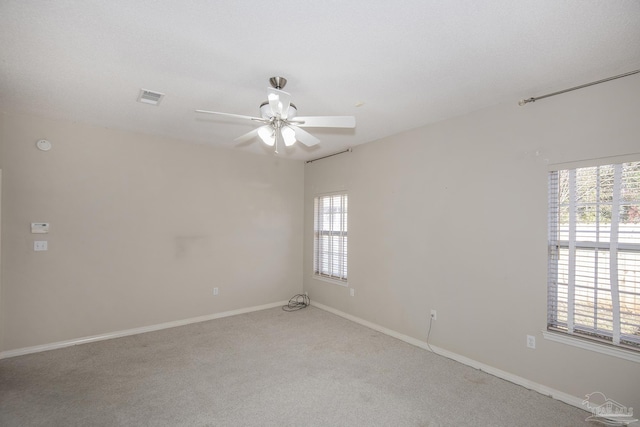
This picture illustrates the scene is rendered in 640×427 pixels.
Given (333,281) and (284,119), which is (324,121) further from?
(333,281)

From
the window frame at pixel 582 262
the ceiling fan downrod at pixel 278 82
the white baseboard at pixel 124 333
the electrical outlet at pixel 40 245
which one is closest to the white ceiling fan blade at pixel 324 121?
the ceiling fan downrod at pixel 278 82

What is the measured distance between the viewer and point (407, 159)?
387 centimetres

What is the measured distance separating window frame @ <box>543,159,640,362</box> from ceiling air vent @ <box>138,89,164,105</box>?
145 inches

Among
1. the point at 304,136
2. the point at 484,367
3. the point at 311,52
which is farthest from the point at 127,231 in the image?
the point at 484,367

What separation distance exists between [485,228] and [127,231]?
14.3 feet

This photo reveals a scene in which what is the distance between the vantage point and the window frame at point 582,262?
230cm

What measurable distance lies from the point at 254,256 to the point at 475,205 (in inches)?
136

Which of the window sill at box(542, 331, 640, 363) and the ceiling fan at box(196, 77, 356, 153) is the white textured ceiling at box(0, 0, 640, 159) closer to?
the ceiling fan at box(196, 77, 356, 153)

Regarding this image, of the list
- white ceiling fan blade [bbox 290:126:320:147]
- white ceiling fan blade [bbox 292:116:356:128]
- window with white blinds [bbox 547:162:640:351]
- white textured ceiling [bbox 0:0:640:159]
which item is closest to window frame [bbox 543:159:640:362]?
window with white blinds [bbox 547:162:640:351]

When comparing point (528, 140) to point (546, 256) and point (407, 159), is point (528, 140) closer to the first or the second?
point (546, 256)

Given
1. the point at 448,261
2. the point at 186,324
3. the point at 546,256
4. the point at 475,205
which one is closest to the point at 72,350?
the point at 186,324

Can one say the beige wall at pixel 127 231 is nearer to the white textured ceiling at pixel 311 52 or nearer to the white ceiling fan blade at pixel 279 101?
the white textured ceiling at pixel 311 52

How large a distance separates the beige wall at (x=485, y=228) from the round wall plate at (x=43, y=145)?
156 inches

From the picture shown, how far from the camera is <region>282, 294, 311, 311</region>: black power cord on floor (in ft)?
16.9
